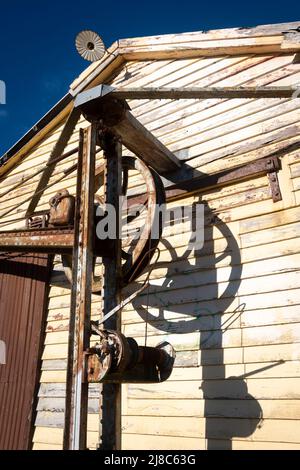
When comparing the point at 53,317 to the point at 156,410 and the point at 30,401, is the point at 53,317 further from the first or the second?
the point at 156,410

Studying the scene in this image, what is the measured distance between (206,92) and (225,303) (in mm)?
2276

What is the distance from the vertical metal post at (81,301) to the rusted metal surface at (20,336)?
3125 mm

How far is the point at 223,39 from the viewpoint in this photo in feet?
18.8

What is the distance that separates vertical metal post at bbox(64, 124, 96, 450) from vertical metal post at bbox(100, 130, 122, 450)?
0.26m

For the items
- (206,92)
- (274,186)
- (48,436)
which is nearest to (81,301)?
(206,92)

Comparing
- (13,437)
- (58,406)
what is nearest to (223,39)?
(58,406)

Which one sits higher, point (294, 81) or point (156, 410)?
point (294, 81)

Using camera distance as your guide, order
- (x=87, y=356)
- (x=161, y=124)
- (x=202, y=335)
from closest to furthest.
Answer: (x=87, y=356), (x=202, y=335), (x=161, y=124)

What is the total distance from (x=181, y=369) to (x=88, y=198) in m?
2.25

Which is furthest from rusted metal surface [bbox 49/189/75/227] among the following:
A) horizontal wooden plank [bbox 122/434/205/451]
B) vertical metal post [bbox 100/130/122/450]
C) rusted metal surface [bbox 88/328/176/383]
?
horizontal wooden plank [bbox 122/434/205/451]

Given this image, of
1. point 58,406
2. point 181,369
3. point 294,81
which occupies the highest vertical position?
point 294,81

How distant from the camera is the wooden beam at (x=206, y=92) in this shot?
3769 mm

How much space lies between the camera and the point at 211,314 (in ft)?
15.1

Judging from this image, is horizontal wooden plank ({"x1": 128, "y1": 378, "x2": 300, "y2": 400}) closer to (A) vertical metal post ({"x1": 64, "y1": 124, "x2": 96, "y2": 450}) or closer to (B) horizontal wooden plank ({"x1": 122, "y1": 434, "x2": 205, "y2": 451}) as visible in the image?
(B) horizontal wooden plank ({"x1": 122, "y1": 434, "x2": 205, "y2": 451})
